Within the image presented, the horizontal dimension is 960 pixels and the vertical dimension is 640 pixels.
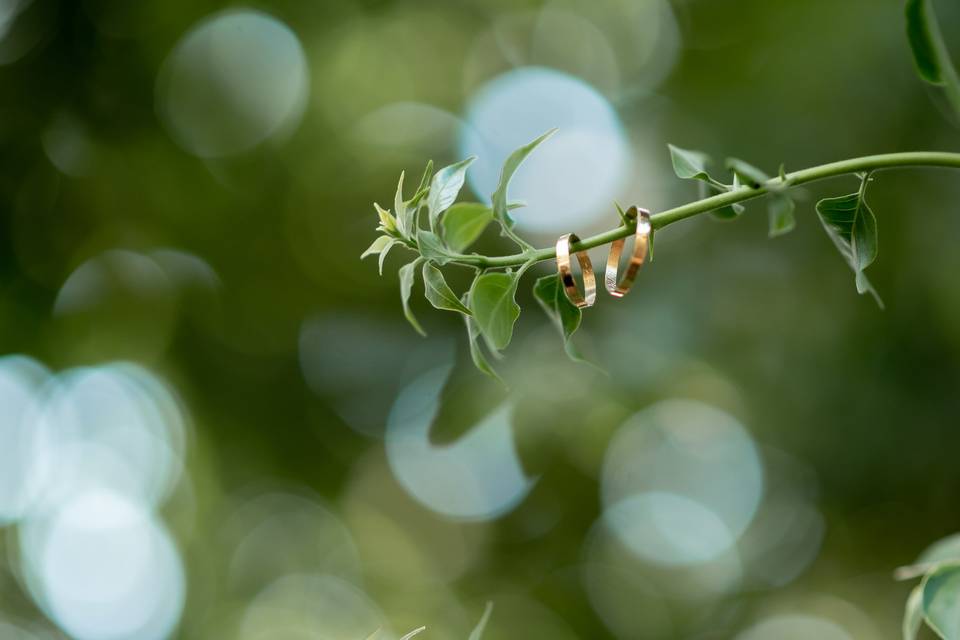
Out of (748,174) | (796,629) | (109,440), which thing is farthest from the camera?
(109,440)

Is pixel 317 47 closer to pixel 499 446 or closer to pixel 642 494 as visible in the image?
pixel 499 446

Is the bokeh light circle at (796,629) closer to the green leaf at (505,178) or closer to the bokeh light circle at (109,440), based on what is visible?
the bokeh light circle at (109,440)

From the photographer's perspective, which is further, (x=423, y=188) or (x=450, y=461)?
(x=450, y=461)

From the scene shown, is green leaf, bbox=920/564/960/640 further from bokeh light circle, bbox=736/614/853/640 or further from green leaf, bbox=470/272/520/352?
bokeh light circle, bbox=736/614/853/640

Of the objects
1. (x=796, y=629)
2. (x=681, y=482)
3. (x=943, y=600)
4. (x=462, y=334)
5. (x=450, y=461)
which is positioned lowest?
(x=796, y=629)

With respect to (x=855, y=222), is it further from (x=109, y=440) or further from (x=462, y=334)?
(x=109, y=440)

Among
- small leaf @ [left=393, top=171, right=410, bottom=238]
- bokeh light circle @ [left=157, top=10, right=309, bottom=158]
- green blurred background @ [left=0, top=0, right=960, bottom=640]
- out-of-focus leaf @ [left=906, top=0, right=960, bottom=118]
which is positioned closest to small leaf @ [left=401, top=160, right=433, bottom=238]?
small leaf @ [left=393, top=171, right=410, bottom=238]

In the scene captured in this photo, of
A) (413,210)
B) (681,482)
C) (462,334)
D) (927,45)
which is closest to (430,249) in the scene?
(413,210)
